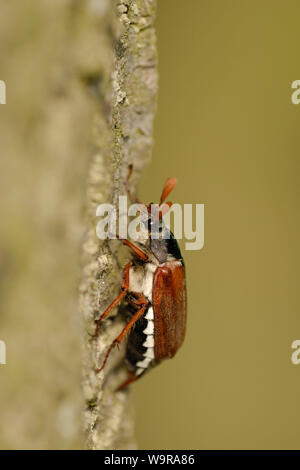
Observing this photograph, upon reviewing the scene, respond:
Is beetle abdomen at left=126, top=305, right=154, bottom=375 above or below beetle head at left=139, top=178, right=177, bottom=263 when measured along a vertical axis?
below

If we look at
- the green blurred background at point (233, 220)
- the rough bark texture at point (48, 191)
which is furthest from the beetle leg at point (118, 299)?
the green blurred background at point (233, 220)

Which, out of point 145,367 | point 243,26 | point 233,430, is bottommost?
point 233,430

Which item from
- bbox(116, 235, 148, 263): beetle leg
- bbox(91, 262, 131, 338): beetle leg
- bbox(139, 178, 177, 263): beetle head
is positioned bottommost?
bbox(91, 262, 131, 338): beetle leg

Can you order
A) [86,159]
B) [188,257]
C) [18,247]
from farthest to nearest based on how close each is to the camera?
[188,257]
[86,159]
[18,247]

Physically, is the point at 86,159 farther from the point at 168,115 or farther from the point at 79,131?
the point at 168,115

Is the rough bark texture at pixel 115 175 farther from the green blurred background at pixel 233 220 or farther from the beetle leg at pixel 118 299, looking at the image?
the green blurred background at pixel 233 220

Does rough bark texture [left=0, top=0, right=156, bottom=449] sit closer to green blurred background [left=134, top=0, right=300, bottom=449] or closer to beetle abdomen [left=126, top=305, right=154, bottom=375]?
beetle abdomen [left=126, top=305, right=154, bottom=375]

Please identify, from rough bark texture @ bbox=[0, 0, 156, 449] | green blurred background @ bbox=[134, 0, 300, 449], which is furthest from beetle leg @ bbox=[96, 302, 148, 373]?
green blurred background @ bbox=[134, 0, 300, 449]

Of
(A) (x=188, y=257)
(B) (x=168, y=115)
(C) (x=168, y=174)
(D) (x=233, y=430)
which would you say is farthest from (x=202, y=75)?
(D) (x=233, y=430)
